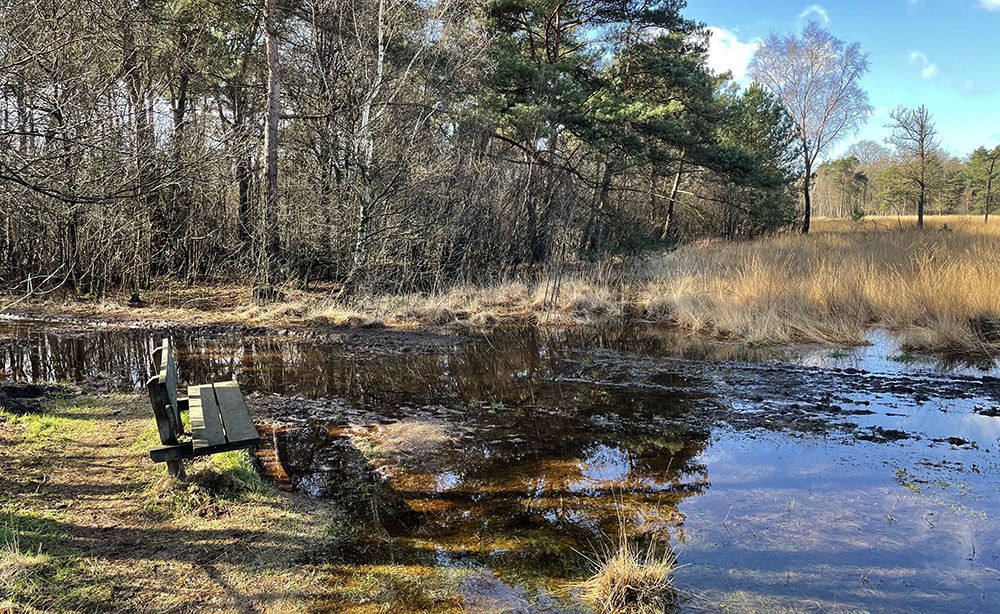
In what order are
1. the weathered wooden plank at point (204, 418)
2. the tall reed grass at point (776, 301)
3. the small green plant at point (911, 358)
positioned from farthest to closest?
the tall reed grass at point (776, 301) < the small green plant at point (911, 358) < the weathered wooden plank at point (204, 418)

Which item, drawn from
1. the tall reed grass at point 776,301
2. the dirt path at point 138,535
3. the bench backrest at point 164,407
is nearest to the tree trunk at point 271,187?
the tall reed grass at point 776,301

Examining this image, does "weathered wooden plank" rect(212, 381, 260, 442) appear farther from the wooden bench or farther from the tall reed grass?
the tall reed grass

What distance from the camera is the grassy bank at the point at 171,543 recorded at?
9.47 feet

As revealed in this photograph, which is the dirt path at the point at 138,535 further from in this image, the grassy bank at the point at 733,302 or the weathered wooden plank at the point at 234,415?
the grassy bank at the point at 733,302

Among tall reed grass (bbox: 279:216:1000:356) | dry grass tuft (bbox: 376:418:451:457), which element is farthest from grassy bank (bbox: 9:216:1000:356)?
dry grass tuft (bbox: 376:418:451:457)

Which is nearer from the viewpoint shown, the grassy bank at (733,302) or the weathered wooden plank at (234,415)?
the weathered wooden plank at (234,415)

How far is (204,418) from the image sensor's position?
4.05m

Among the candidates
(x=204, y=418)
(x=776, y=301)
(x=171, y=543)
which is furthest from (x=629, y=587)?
(x=776, y=301)

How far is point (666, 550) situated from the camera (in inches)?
139

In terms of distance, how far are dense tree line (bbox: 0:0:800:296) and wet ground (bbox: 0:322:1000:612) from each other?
13.5ft

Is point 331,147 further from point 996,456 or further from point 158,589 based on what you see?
point 996,456

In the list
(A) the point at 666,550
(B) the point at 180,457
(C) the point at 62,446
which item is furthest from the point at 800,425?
(C) the point at 62,446

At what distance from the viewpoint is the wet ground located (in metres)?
3.41

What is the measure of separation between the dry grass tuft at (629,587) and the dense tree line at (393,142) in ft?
31.9
